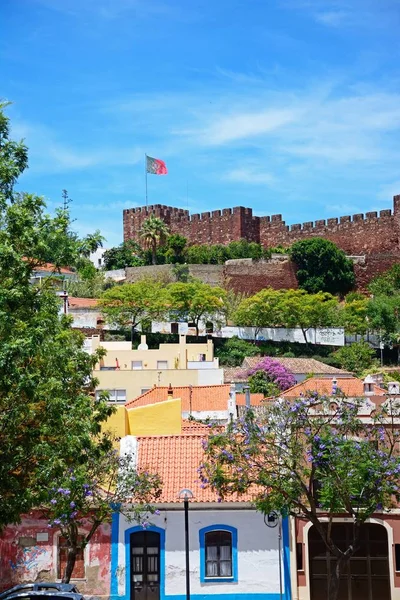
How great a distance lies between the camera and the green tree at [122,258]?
8206cm

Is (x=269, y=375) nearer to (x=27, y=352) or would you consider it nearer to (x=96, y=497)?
(x=96, y=497)

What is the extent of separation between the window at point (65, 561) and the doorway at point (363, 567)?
5.26 m

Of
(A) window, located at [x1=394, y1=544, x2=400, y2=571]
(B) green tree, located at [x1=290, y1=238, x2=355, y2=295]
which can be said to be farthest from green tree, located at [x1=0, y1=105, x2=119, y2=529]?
(B) green tree, located at [x1=290, y1=238, x2=355, y2=295]

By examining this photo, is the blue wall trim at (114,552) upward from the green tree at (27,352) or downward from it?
downward

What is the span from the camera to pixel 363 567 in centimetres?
2305

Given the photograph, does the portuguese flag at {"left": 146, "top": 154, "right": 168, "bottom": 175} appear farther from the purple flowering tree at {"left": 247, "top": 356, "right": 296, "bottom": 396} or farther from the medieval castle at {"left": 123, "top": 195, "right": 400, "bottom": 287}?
the purple flowering tree at {"left": 247, "top": 356, "right": 296, "bottom": 396}

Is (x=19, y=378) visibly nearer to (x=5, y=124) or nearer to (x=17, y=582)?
(x=5, y=124)

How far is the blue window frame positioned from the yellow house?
18090 millimetres

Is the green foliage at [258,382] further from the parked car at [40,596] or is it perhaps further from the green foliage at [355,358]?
the parked car at [40,596]

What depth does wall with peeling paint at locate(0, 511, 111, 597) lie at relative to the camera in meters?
23.2

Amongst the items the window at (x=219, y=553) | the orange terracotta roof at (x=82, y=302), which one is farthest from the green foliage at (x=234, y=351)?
the window at (x=219, y=553)

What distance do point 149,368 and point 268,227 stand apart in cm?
4011

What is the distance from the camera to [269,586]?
23.1 meters


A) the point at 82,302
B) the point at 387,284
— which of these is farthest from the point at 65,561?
the point at 387,284
